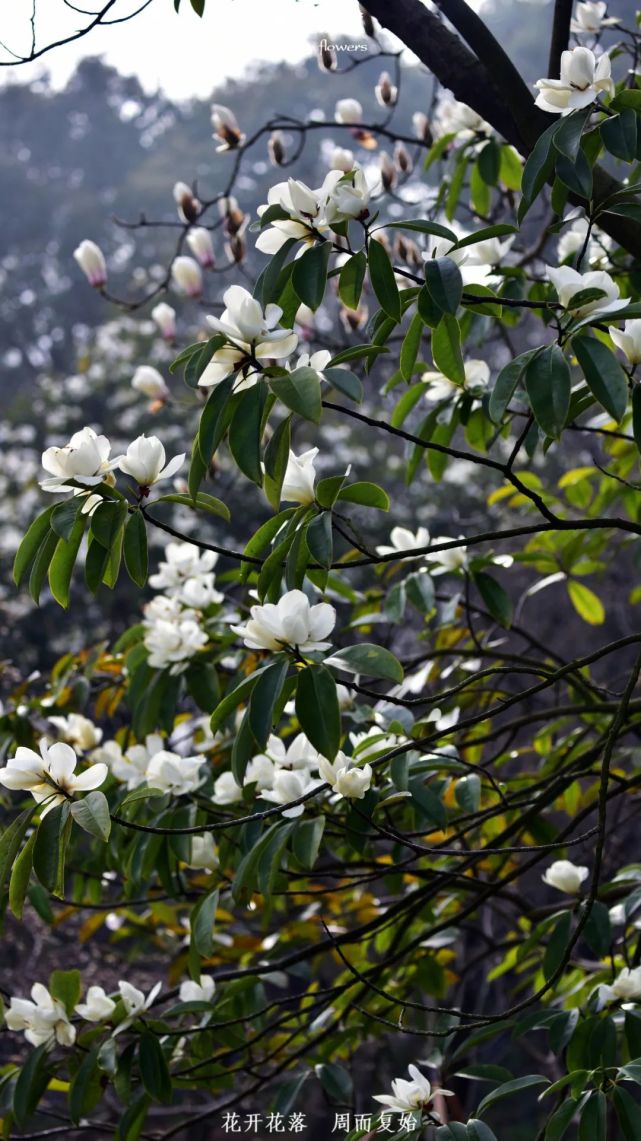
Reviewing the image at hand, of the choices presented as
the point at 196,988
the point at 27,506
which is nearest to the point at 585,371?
the point at 196,988

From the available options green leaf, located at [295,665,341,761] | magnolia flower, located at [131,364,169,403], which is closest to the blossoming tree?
green leaf, located at [295,665,341,761]

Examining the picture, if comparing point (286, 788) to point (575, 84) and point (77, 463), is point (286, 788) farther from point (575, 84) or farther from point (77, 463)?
point (575, 84)

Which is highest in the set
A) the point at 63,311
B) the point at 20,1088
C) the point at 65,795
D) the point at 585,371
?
the point at 585,371

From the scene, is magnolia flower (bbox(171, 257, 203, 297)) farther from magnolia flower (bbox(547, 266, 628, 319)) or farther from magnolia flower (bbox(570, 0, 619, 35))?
magnolia flower (bbox(547, 266, 628, 319))

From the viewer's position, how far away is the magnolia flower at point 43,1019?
1.11 m

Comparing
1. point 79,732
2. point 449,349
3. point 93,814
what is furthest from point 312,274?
point 79,732

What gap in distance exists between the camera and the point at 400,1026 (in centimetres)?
87

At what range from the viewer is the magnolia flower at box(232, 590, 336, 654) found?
85 cm

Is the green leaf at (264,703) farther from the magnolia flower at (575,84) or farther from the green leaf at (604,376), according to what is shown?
the magnolia flower at (575,84)

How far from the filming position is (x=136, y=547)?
796mm

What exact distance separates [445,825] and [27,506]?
4.97 m

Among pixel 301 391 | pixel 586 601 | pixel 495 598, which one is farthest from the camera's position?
pixel 586 601

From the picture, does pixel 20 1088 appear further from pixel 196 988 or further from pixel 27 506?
pixel 27 506

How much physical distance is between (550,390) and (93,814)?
16.7 inches
